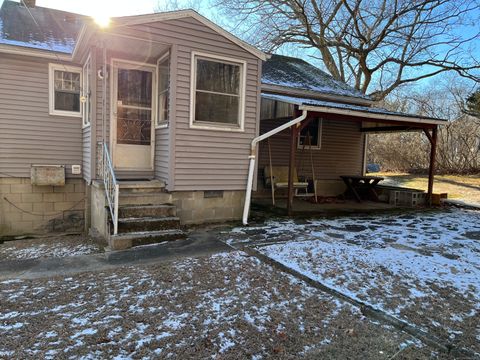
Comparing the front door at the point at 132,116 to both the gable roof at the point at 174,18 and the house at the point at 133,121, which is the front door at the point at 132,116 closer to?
the house at the point at 133,121

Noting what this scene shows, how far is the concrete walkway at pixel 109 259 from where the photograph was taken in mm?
3736

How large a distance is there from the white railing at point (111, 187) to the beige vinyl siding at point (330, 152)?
471cm

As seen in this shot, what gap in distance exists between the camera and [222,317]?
9.20ft

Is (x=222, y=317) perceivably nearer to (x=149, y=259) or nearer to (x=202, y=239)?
(x=149, y=259)

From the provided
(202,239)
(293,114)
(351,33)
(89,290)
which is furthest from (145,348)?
(351,33)

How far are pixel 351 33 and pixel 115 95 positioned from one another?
1547cm

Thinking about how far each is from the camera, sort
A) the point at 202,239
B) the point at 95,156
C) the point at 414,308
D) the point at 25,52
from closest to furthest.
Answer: the point at 414,308 < the point at 202,239 < the point at 95,156 < the point at 25,52

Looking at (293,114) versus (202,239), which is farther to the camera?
(293,114)

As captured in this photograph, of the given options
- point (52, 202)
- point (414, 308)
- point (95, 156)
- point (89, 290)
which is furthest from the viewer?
point (52, 202)

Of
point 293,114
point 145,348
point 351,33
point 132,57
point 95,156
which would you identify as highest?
point 351,33

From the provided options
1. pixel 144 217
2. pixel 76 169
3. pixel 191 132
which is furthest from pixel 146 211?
pixel 76 169

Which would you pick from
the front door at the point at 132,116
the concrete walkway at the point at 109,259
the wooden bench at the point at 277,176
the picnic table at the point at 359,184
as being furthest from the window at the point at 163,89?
the picnic table at the point at 359,184

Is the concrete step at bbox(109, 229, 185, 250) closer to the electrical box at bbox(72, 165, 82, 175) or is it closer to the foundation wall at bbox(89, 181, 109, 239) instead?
the foundation wall at bbox(89, 181, 109, 239)

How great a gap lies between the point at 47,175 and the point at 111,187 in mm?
2951
